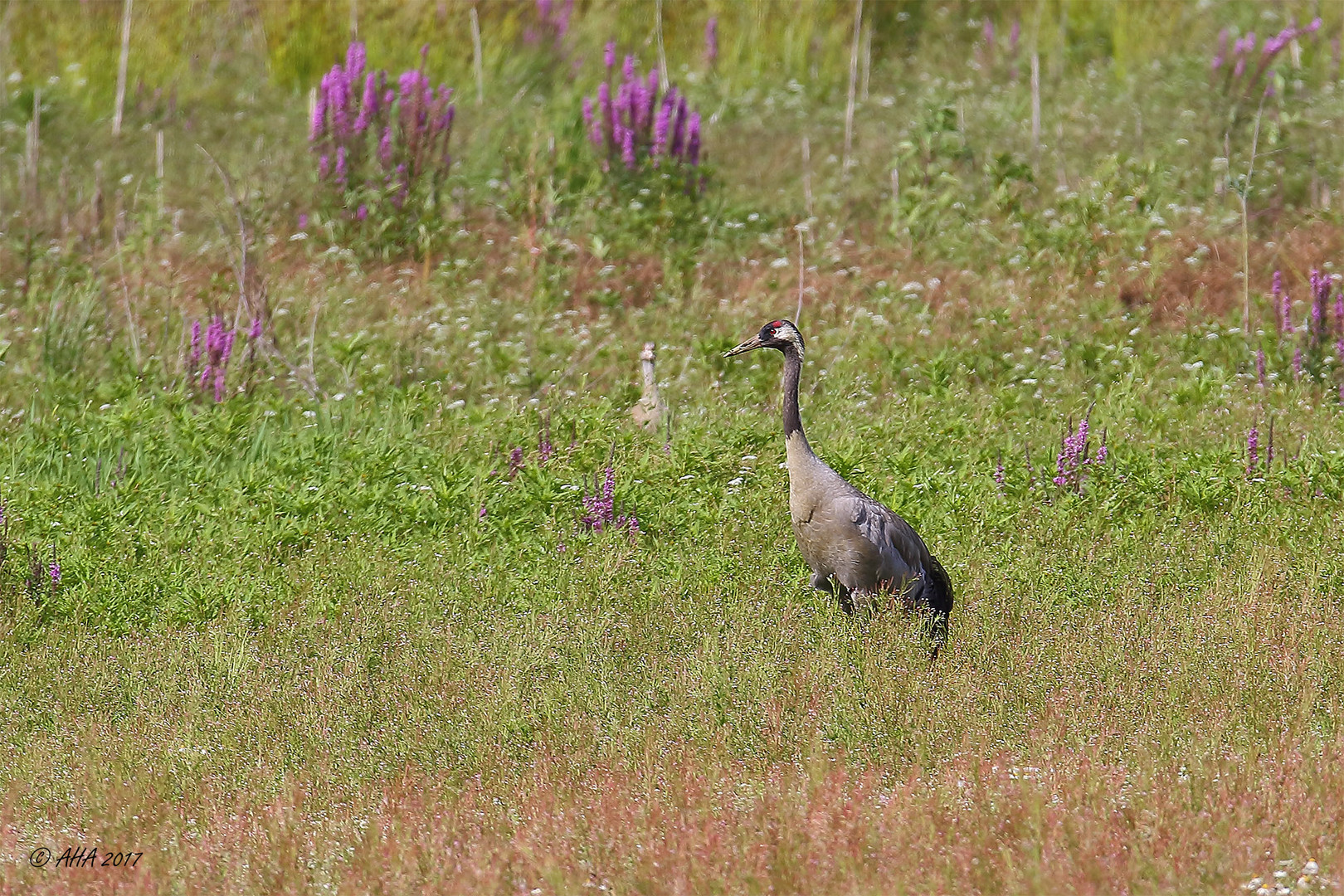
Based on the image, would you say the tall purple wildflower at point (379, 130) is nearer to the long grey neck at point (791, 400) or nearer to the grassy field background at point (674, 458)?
the grassy field background at point (674, 458)

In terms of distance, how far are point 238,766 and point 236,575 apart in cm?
232

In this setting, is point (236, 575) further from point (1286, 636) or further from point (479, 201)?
point (479, 201)

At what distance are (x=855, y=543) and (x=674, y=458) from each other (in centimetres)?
244

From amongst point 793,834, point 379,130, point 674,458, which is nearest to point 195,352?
point 674,458

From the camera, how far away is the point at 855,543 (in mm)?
7543

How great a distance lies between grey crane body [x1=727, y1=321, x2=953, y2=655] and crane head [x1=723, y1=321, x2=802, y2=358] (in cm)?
43

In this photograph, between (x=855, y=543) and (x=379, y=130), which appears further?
(x=379, y=130)

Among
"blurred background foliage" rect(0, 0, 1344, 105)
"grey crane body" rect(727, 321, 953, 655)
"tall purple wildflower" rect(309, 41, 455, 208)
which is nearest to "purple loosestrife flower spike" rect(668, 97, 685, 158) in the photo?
"tall purple wildflower" rect(309, 41, 455, 208)

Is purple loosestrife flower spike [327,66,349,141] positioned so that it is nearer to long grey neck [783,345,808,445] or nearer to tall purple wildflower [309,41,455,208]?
tall purple wildflower [309,41,455,208]

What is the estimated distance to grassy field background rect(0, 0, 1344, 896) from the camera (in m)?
5.59

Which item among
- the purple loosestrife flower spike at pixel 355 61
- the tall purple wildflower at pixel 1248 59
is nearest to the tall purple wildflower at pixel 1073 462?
the tall purple wildflower at pixel 1248 59

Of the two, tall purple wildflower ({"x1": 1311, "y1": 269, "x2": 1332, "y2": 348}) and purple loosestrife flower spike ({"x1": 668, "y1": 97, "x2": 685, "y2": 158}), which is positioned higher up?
purple loosestrife flower spike ({"x1": 668, "y1": 97, "x2": 685, "y2": 158})

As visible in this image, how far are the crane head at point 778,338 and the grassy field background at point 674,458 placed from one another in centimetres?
116

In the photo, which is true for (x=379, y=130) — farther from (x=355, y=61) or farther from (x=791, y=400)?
(x=791, y=400)
